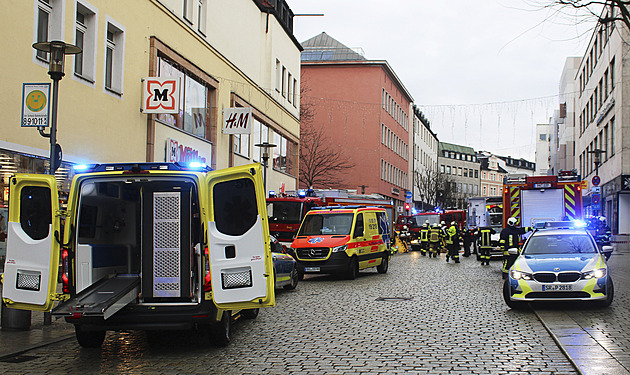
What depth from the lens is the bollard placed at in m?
10.3

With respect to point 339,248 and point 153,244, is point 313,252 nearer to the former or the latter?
point 339,248

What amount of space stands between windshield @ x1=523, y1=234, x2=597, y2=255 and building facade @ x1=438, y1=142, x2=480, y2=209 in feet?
333

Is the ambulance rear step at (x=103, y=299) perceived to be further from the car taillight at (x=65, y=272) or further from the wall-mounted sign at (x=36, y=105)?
the wall-mounted sign at (x=36, y=105)

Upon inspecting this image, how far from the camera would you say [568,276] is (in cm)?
1211

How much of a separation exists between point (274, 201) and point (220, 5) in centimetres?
832

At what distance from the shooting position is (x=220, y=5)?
28.7 metres

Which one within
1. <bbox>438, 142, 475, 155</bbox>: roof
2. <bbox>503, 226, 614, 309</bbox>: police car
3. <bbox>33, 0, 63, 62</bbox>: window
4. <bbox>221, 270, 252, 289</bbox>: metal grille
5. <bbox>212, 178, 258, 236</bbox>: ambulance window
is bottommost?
<bbox>503, 226, 614, 309</bbox>: police car

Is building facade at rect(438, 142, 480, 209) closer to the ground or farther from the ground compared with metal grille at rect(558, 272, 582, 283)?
farther from the ground

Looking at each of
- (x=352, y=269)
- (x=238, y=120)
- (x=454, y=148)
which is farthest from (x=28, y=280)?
(x=454, y=148)

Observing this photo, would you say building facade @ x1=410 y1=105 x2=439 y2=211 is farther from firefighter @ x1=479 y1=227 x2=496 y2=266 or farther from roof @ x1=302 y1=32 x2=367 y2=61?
firefighter @ x1=479 y1=227 x2=496 y2=266

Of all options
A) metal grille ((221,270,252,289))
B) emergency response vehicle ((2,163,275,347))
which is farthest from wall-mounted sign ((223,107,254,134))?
metal grille ((221,270,252,289))

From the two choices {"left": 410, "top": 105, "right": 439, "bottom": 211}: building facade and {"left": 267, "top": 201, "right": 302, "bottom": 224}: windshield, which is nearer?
{"left": 267, "top": 201, "right": 302, "bottom": 224}: windshield

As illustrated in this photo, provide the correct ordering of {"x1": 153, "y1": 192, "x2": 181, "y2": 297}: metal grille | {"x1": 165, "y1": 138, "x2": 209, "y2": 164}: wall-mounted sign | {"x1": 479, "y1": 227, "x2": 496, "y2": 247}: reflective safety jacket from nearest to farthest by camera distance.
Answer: {"x1": 153, "y1": 192, "x2": 181, "y2": 297}: metal grille
{"x1": 165, "y1": 138, "x2": 209, "y2": 164}: wall-mounted sign
{"x1": 479, "y1": 227, "x2": 496, "y2": 247}: reflective safety jacket

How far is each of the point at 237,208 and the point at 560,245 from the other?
25.9ft
